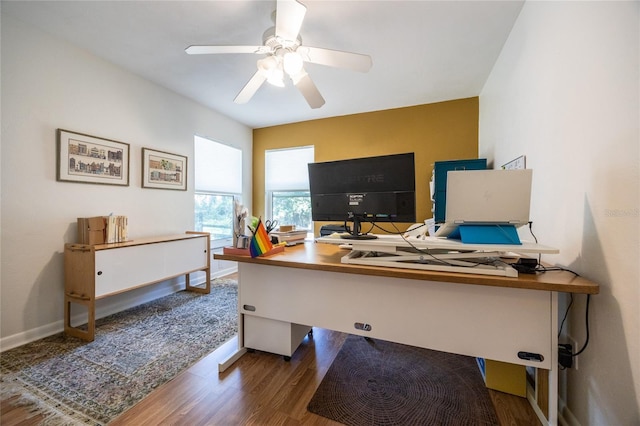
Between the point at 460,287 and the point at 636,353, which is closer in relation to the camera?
the point at 636,353

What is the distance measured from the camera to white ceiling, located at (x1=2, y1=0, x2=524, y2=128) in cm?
184

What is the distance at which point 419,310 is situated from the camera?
127cm

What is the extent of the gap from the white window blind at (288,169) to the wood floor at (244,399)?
9.72 ft

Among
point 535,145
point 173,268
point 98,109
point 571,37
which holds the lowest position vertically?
point 173,268

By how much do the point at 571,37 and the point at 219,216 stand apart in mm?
4137

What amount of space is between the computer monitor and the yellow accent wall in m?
2.37

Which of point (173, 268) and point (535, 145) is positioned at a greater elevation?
point (535, 145)

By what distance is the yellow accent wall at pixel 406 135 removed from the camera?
11.0ft

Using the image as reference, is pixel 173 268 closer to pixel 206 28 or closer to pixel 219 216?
pixel 219 216

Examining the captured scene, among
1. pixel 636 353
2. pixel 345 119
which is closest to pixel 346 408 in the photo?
pixel 636 353

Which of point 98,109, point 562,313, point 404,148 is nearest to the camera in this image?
point 562,313

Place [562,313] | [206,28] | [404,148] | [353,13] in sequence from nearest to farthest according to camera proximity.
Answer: [562,313], [353,13], [206,28], [404,148]

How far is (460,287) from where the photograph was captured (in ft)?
3.91

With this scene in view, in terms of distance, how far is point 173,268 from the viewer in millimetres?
2736
